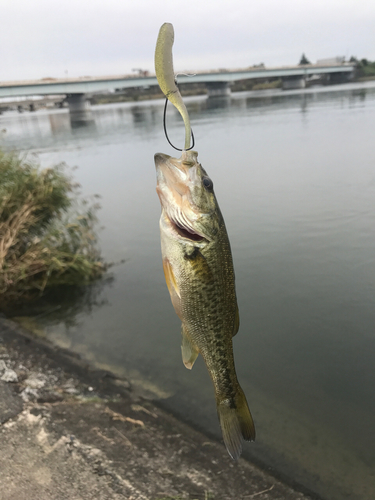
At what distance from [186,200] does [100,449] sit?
10.3 ft

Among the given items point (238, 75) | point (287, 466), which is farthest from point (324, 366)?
point (238, 75)

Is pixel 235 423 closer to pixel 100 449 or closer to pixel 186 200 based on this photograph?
pixel 186 200

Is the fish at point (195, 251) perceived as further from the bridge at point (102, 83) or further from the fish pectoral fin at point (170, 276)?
the bridge at point (102, 83)

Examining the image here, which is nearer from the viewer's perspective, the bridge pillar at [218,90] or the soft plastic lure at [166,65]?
the soft plastic lure at [166,65]

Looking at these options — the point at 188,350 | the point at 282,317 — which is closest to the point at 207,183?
the point at 188,350

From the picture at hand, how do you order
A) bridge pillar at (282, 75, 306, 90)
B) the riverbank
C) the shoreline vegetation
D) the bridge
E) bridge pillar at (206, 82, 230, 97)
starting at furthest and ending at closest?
bridge pillar at (282, 75, 306, 90)
bridge pillar at (206, 82, 230, 97)
the bridge
the shoreline vegetation
the riverbank

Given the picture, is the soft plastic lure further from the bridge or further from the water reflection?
the bridge

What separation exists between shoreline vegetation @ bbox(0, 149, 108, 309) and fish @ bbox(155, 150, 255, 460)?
6.17m

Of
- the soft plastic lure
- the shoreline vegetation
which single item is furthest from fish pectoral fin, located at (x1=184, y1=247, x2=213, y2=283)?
the shoreline vegetation

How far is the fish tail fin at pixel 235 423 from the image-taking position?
2373mm

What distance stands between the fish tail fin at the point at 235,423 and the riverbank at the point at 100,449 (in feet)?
5.27

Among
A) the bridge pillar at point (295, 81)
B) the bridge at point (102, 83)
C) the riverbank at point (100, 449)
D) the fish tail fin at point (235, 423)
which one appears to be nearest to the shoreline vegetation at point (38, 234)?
the riverbank at point (100, 449)

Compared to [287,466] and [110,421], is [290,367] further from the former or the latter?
[110,421]

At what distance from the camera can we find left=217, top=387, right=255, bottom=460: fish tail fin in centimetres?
237
